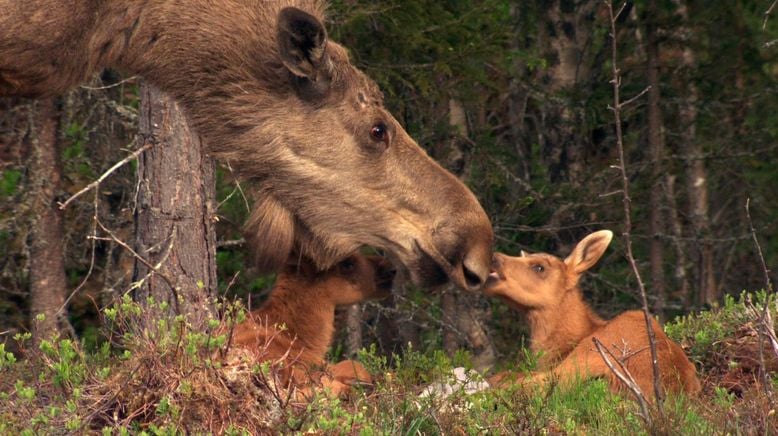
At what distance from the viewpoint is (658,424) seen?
17.3 ft

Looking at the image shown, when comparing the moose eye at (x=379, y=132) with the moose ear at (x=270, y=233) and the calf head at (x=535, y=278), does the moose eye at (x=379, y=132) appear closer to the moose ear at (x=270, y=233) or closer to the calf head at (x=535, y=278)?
the moose ear at (x=270, y=233)

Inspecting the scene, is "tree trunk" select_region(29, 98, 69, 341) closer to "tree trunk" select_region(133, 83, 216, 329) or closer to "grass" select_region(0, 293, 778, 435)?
"tree trunk" select_region(133, 83, 216, 329)

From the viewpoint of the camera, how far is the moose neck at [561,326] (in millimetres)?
8188

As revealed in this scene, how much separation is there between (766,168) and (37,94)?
9.85m

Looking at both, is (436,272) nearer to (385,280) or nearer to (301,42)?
(301,42)

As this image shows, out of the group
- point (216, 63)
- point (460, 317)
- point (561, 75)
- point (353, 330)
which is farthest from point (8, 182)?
point (561, 75)

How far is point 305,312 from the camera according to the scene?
26.8ft

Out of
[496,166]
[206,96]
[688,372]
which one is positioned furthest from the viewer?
[496,166]

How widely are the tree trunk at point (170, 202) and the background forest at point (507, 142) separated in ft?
3.22

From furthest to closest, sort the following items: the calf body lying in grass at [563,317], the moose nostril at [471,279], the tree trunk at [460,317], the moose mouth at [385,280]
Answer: the tree trunk at [460,317], the moose mouth at [385,280], the calf body lying in grass at [563,317], the moose nostril at [471,279]

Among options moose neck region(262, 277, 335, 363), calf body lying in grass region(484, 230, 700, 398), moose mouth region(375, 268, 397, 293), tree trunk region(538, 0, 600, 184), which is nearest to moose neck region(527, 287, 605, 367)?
calf body lying in grass region(484, 230, 700, 398)

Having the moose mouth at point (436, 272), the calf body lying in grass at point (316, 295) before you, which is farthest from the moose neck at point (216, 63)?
the calf body lying in grass at point (316, 295)

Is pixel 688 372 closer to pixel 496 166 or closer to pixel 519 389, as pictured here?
pixel 519 389

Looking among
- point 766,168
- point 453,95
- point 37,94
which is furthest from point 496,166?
point 37,94
